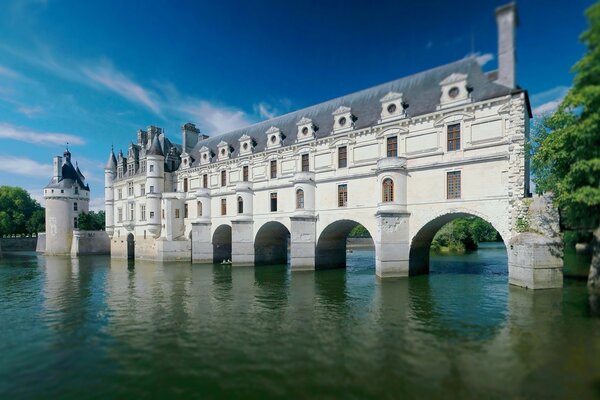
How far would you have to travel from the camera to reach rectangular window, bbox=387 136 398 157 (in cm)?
2377

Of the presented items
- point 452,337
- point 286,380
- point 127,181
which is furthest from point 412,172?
point 127,181

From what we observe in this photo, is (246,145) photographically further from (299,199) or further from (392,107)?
(392,107)

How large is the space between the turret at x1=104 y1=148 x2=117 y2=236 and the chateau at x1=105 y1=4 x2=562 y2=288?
9751 mm

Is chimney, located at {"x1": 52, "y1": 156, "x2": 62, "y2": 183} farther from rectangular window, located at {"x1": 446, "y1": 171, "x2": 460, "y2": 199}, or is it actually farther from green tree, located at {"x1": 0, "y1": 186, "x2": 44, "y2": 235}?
rectangular window, located at {"x1": 446, "y1": 171, "x2": 460, "y2": 199}

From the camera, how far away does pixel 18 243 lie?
228ft

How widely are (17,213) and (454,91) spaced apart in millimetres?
89229

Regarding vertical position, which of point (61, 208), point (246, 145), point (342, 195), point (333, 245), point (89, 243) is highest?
point (246, 145)

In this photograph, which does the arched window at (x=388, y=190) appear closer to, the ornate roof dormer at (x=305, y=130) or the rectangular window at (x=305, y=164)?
the rectangular window at (x=305, y=164)

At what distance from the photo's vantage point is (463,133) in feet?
67.7

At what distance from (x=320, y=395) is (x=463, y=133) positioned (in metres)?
19.1

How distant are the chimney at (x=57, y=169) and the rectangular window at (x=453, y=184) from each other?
6498cm

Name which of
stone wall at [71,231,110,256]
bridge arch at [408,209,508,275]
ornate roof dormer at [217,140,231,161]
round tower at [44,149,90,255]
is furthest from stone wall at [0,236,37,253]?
bridge arch at [408,209,508,275]

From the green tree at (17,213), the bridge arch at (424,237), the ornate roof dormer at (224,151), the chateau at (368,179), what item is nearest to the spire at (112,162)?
the chateau at (368,179)

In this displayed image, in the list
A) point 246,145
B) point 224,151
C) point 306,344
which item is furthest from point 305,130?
point 306,344
